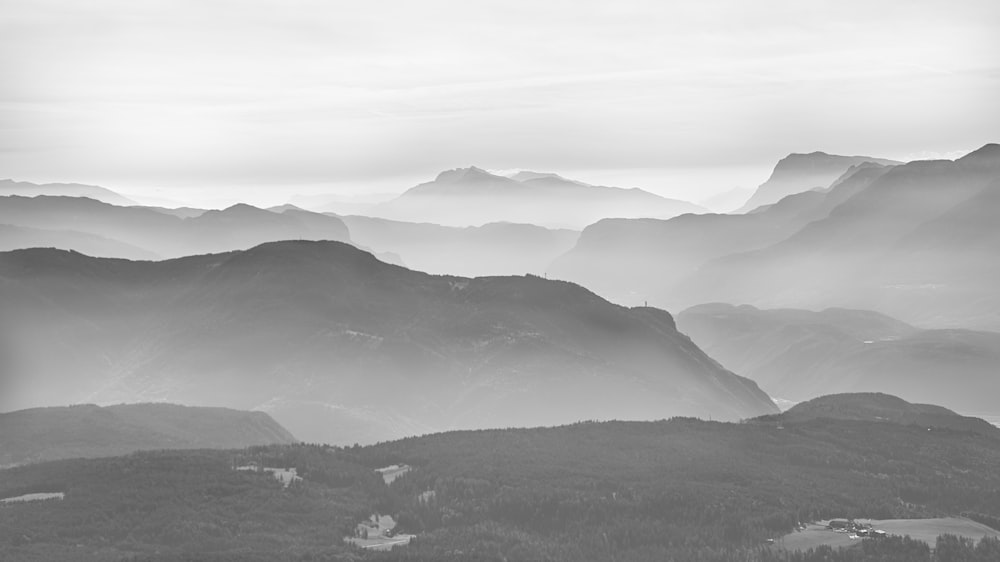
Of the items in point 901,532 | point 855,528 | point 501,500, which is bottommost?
point 901,532

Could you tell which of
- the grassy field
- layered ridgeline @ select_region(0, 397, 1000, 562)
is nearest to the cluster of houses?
the grassy field

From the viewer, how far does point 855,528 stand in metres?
110

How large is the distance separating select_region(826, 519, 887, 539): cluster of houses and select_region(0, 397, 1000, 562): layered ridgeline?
96.8 inches

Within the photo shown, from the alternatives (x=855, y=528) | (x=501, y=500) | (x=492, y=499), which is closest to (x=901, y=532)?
(x=855, y=528)

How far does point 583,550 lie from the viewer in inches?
4247

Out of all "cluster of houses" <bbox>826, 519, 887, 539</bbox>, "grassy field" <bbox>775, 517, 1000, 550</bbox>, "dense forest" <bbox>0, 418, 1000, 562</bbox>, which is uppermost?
"dense forest" <bbox>0, 418, 1000, 562</bbox>

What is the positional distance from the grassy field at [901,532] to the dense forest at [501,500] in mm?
1813

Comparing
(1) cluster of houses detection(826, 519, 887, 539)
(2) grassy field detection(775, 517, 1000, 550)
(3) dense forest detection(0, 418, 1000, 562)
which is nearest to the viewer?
(3) dense forest detection(0, 418, 1000, 562)

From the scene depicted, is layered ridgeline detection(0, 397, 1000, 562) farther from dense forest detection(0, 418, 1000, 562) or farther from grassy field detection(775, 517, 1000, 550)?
grassy field detection(775, 517, 1000, 550)

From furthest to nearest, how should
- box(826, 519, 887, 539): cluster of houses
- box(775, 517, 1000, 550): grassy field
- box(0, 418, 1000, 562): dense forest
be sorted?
box(775, 517, 1000, 550): grassy field → box(826, 519, 887, 539): cluster of houses → box(0, 418, 1000, 562): dense forest

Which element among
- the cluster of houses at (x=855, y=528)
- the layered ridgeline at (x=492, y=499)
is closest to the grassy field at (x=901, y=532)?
the cluster of houses at (x=855, y=528)

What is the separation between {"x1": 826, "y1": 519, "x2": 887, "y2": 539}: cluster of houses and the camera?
10562 cm

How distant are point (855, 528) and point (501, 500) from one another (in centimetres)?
2974

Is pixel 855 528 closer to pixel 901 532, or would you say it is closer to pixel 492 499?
pixel 901 532
